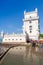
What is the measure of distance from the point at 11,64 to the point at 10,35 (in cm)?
3451

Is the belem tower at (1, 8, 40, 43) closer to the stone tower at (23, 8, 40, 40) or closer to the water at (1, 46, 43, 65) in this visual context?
the stone tower at (23, 8, 40, 40)

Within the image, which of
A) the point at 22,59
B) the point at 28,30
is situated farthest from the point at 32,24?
the point at 22,59

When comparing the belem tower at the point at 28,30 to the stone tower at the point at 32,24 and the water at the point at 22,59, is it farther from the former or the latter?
the water at the point at 22,59

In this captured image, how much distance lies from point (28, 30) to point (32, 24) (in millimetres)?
3123

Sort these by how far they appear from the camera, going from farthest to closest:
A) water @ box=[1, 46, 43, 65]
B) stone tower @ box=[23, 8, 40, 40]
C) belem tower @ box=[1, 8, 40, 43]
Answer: stone tower @ box=[23, 8, 40, 40], belem tower @ box=[1, 8, 40, 43], water @ box=[1, 46, 43, 65]

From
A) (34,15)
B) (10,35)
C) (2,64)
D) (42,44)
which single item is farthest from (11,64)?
(34,15)

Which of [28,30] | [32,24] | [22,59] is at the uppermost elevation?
[32,24]

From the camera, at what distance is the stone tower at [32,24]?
45.4 m

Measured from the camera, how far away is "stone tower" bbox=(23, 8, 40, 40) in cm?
4538

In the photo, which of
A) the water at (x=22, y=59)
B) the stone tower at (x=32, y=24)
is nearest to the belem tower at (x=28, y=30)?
the stone tower at (x=32, y=24)

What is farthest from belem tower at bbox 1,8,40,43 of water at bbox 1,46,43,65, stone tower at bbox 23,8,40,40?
water at bbox 1,46,43,65

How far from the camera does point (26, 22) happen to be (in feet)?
158

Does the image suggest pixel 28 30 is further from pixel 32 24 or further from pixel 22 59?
pixel 22 59

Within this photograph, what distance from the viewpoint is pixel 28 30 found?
4728 cm
